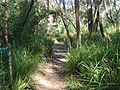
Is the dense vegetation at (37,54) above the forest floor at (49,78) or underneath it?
above

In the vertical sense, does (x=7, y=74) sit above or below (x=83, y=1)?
below

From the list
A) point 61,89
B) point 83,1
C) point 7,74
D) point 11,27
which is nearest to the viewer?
point 7,74

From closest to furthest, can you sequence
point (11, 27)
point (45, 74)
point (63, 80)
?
1. point (63, 80)
2. point (45, 74)
3. point (11, 27)

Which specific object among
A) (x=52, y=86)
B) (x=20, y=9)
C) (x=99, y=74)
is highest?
(x=20, y=9)

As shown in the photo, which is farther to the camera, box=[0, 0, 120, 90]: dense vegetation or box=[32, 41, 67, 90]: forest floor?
box=[32, 41, 67, 90]: forest floor

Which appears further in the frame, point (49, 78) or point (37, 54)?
point (37, 54)

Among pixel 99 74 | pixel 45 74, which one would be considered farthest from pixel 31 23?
pixel 99 74

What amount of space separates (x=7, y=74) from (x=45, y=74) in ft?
7.82

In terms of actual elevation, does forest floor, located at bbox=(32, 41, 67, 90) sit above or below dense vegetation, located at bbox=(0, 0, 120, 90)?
below

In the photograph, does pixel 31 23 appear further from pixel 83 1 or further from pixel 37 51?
pixel 83 1

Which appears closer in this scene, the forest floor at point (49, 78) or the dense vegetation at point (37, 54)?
the dense vegetation at point (37, 54)

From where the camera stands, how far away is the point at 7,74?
20.3 feet

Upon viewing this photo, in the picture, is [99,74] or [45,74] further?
[45,74]

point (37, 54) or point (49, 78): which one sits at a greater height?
point (37, 54)
